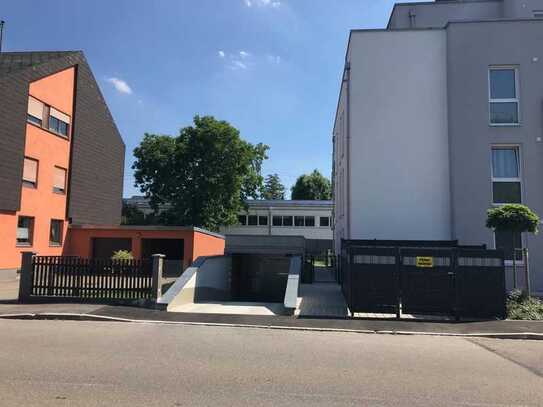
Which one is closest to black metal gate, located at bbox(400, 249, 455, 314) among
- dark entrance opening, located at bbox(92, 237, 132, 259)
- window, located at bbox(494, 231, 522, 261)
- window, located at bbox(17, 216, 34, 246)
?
window, located at bbox(494, 231, 522, 261)

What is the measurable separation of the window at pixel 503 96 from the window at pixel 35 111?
22845 millimetres

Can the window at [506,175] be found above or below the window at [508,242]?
above

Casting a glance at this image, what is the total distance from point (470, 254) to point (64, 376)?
9753mm

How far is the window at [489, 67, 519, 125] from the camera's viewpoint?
18.6 metres

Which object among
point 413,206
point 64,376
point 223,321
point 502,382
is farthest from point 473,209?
point 64,376

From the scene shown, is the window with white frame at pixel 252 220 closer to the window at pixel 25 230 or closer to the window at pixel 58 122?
the window at pixel 58 122

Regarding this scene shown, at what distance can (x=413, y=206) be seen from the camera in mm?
18438

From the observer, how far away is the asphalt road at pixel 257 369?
206 inches

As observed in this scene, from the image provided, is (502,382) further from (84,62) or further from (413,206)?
(84,62)

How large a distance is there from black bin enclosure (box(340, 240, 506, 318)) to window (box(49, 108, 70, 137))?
22.0 m

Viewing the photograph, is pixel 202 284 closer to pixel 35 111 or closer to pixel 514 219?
pixel 514 219

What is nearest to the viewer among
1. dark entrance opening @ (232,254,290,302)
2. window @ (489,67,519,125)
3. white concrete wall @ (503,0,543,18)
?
window @ (489,67,519,125)

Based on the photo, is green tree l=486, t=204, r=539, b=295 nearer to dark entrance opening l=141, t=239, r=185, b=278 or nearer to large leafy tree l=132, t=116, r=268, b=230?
dark entrance opening l=141, t=239, r=185, b=278

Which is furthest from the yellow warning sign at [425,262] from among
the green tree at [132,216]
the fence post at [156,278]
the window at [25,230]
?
the green tree at [132,216]
